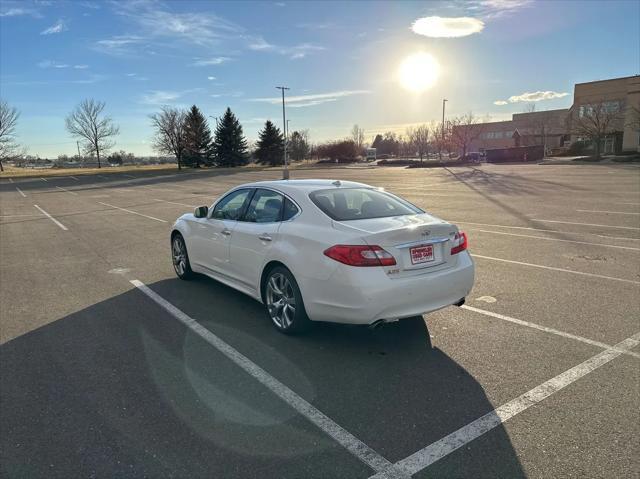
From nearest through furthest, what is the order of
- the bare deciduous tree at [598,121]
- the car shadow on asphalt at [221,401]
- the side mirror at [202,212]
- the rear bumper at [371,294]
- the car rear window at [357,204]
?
the car shadow on asphalt at [221,401] < the rear bumper at [371,294] < the car rear window at [357,204] < the side mirror at [202,212] < the bare deciduous tree at [598,121]

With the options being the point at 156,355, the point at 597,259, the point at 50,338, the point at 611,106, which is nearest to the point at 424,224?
the point at 156,355

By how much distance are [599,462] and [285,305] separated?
8.99 ft

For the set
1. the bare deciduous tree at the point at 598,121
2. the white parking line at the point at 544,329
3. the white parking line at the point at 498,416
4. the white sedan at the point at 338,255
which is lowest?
the white parking line at the point at 498,416

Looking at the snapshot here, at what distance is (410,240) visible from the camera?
3900 millimetres

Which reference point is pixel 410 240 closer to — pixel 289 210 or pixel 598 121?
pixel 289 210

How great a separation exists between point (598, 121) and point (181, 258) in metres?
56.7

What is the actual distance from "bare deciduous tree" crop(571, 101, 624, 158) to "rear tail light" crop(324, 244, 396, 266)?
53.0 metres

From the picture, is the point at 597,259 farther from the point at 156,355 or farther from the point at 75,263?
the point at 75,263

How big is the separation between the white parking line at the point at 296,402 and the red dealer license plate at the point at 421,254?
1.54 meters

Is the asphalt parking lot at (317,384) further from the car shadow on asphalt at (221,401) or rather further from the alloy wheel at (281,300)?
the alloy wheel at (281,300)

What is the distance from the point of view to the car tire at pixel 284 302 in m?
4.17

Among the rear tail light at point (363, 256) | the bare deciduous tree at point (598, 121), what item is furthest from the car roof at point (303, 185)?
the bare deciduous tree at point (598, 121)

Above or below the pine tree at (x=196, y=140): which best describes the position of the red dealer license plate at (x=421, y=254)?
below

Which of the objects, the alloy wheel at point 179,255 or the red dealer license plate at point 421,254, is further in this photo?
the alloy wheel at point 179,255
